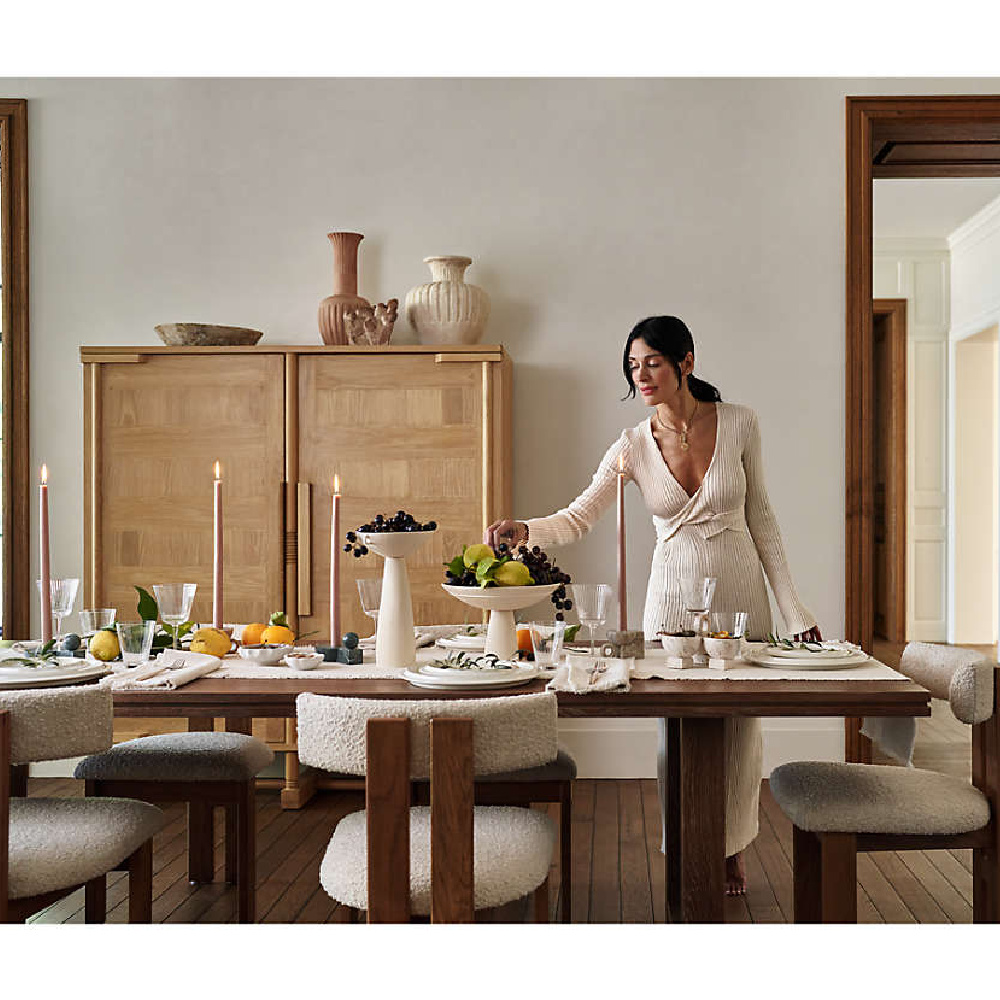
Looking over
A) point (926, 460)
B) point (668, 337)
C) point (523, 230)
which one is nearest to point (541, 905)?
point (668, 337)

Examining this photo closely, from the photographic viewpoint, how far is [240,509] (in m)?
4.10

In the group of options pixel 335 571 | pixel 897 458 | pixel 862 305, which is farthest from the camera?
pixel 897 458

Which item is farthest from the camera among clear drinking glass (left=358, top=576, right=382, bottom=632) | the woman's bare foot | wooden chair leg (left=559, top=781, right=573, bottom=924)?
the woman's bare foot

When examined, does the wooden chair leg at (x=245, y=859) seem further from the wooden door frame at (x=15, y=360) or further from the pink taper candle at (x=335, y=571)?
the wooden door frame at (x=15, y=360)

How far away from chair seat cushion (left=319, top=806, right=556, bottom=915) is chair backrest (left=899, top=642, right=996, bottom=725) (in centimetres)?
84

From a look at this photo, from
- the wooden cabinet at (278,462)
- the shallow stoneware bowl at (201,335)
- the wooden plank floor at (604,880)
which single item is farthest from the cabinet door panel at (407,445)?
the wooden plank floor at (604,880)

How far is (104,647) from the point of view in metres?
2.47

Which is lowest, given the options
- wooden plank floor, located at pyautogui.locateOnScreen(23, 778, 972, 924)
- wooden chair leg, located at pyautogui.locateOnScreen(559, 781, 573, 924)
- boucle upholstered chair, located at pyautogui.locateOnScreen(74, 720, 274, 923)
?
wooden plank floor, located at pyautogui.locateOnScreen(23, 778, 972, 924)

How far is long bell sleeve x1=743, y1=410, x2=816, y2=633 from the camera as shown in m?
3.10

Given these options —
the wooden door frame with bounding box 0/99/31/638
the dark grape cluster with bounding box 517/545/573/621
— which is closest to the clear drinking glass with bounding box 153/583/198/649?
the dark grape cluster with bounding box 517/545/573/621

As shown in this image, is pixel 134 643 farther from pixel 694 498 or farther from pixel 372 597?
pixel 694 498

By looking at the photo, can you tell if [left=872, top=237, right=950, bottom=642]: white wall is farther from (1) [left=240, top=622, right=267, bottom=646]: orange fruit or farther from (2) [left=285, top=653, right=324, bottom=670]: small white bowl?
(2) [left=285, top=653, right=324, bottom=670]: small white bowl

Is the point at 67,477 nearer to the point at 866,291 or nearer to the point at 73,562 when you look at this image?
the point at 73,562

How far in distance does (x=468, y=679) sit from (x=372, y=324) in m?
2.32
